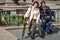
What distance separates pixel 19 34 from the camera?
11.4 meters

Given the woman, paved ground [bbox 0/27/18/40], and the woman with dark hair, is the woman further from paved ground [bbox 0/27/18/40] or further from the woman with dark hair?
paved ground [bbox 0/27/18/40]

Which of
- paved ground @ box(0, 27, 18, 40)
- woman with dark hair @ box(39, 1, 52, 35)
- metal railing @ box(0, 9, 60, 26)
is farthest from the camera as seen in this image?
metal railing @ box(0, 9, 60, 26)

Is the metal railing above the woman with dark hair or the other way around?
the other way around

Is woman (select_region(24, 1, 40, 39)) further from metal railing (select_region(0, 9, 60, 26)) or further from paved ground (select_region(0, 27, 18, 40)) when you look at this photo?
metal railing (select_region(0, 9, 60, 26))

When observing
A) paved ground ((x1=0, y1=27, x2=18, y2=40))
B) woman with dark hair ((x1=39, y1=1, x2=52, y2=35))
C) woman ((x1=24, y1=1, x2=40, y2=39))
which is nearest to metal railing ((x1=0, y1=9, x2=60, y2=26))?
woman with dark hair ((x1=39, y1=1, x2=52, y2=35))

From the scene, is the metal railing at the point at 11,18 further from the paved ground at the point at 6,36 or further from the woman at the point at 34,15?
the woman at the point at 34,15

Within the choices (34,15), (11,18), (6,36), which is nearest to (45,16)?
(34,15)

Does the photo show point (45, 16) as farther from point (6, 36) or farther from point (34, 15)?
point (6, 36)

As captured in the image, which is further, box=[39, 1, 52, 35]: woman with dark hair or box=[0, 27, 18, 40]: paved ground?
box=[39, 1, 52, 35]: woman with dark hair

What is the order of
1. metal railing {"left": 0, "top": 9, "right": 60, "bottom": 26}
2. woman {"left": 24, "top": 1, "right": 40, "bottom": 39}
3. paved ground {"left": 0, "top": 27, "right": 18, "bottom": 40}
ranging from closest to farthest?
paved ground {"left": 0, "top": 27, "right": 18, "bottom": 40}, woman {"left": 24, "top": 1, "right": 40, "bottom": 39}, metal railing {"left": 0, "top": 9, "right": 60, "bottom": 26}

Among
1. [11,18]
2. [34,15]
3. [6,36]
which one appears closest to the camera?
[6,36]

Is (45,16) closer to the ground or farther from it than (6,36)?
farther from it

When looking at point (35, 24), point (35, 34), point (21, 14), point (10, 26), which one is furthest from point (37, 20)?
point (21, 14)

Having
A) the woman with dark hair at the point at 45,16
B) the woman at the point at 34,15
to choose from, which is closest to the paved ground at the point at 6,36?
the woman at the point at 34,15
